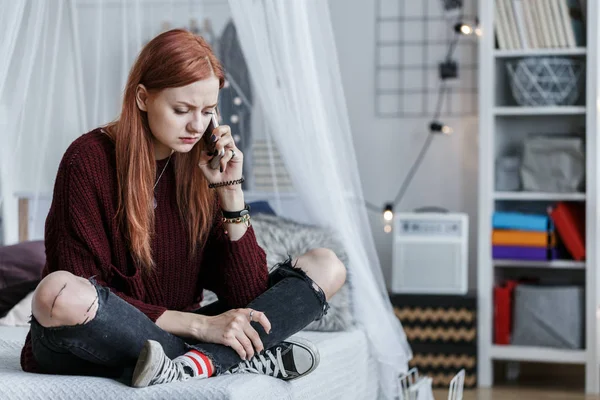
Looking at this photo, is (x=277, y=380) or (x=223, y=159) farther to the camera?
(x=223, y=159)

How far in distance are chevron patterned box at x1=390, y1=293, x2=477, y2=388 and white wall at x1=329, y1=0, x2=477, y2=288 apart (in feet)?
1.64

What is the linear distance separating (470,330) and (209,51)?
1970 millimetres

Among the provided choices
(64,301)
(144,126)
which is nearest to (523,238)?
(144,126)

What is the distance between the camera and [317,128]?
2781mm

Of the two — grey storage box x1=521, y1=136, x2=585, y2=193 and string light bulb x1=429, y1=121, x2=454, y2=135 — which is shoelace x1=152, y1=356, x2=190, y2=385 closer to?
grey storage box x1=521, y1=136, x2=585, y2=193

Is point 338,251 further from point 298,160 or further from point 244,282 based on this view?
point 244,282

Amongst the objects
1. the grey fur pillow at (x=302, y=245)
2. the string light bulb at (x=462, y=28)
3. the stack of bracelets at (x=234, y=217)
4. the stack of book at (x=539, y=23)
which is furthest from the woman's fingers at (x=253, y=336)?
the string light bulb at (x=462, y=28)

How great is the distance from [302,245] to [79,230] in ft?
3.54

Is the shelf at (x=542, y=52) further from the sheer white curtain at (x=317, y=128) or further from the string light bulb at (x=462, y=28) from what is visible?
the sheer white curtain at (x=317, y=128)

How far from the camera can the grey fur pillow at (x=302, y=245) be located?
2814 mm

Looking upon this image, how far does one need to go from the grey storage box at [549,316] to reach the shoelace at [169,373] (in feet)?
7.23

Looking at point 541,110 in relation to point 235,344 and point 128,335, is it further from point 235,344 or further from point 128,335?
point 128,335

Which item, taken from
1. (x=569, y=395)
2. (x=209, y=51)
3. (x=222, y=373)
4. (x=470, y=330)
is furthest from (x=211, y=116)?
(x=569, y=395)

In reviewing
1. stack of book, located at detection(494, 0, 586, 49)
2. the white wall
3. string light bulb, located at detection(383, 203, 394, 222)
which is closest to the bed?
string light bulb, located at detection(383, 203, 394, 222)
